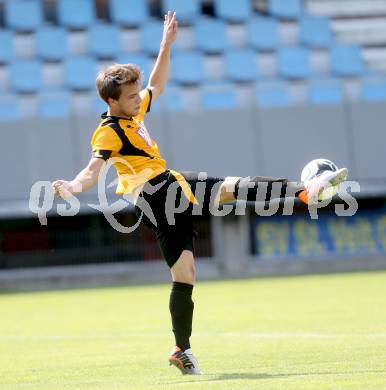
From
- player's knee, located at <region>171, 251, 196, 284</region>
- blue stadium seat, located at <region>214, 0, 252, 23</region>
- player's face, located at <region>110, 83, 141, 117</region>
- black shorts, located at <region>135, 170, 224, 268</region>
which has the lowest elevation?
player's knee, located at <region>171, 251, 196, 284</region>

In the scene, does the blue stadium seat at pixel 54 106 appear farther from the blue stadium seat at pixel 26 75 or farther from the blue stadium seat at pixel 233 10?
the blue stadium seat at pixel 233 10

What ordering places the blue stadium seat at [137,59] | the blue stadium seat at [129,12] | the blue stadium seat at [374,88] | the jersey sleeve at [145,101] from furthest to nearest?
the blue stadium seat at [129,12] → the blue stadium seat at [137,59] → the blue stadium seat at [374,88] → the jersey sleeve at [145,101]

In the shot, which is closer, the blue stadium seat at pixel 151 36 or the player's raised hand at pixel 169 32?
the player's raised hand at pixel 169 32

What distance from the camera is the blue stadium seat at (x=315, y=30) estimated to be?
2930 cm

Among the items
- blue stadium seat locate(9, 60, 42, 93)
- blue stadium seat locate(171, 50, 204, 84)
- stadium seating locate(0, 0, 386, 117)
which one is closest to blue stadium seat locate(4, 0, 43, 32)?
stadium seating locate(0, 0, 386, 117)

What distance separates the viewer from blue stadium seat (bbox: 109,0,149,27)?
28469mm

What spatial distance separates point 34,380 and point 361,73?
23.3 meters

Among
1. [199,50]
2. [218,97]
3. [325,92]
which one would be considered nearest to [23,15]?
[199,50]

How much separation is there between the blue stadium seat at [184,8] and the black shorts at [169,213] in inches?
890

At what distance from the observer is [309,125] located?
26.7 m

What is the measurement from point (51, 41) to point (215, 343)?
68.3 ft

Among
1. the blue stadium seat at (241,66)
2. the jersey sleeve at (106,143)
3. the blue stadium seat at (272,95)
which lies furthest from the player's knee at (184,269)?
the blue stadium seat at (241,66)

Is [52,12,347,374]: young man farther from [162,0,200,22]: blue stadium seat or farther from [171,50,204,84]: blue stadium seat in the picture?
[162,0,200,22]: blue stadium seat

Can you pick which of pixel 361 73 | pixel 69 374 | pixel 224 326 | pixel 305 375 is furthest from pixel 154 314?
pixel 361 73
